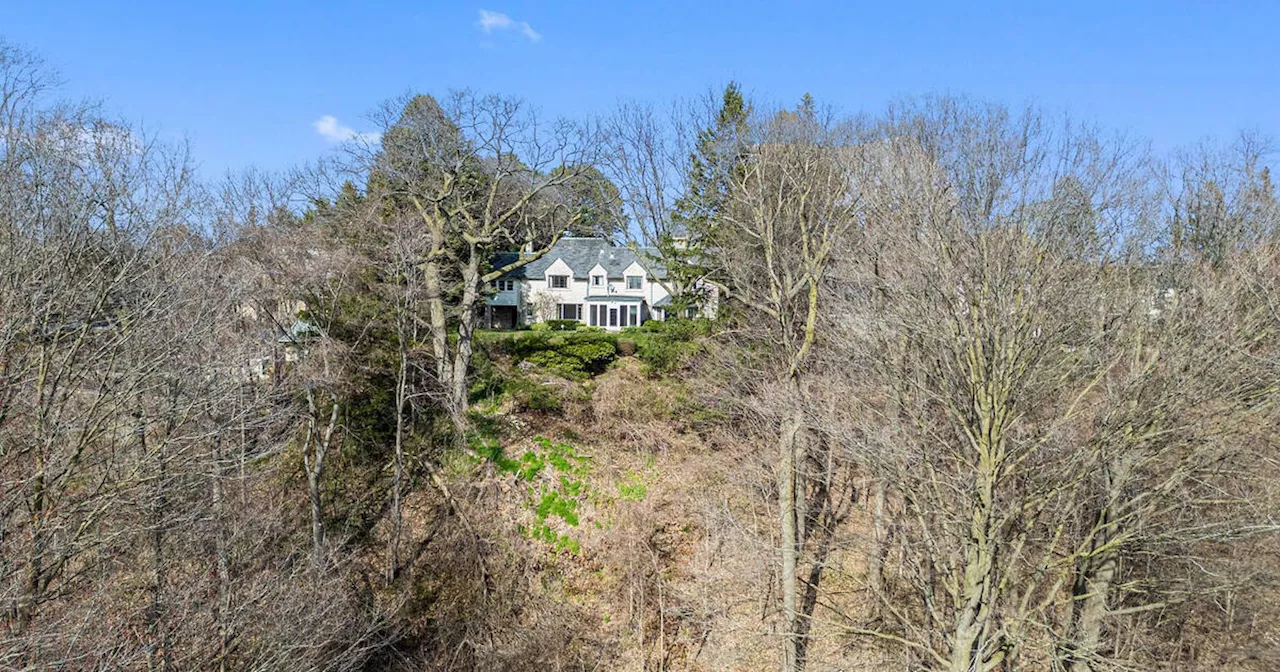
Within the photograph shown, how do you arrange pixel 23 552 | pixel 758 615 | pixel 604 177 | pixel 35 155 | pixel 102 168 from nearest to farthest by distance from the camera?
pixel 23 552, pixel 35 155, pixel 102 168, pixel 758 615, pixel 604 177

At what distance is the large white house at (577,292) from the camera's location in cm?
3819

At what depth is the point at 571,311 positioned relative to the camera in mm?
39062

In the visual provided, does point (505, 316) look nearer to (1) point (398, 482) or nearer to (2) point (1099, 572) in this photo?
(1) point (398, 482)

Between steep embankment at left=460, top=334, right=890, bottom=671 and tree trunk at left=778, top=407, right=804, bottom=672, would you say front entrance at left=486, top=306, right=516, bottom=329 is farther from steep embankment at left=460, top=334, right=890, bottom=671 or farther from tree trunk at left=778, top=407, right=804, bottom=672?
tree trunk at left=778, top=407, right=804, bottom=672

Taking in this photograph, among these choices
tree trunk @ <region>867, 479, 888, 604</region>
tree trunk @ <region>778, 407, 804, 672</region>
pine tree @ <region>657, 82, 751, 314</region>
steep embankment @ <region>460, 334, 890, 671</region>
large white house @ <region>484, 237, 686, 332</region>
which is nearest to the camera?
tree trunk @ <region>778, 407, 804, 672</region>

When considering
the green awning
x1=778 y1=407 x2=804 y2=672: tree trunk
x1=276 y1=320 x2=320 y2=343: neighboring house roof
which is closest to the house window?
the green awning

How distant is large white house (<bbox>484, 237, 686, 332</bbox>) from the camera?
38.2 m

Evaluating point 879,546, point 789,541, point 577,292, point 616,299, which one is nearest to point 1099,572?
point 879,546

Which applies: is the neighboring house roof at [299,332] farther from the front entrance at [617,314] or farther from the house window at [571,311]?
the house window at [571,311]

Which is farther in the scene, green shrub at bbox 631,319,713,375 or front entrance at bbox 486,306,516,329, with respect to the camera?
front entrance at bbox 486,306,516,329

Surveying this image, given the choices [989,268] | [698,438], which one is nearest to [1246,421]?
[989,268]

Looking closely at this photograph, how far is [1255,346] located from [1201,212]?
2466 millimetres

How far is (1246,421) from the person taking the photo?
950 cm

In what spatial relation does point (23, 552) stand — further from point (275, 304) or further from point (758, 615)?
point (758, 615)
